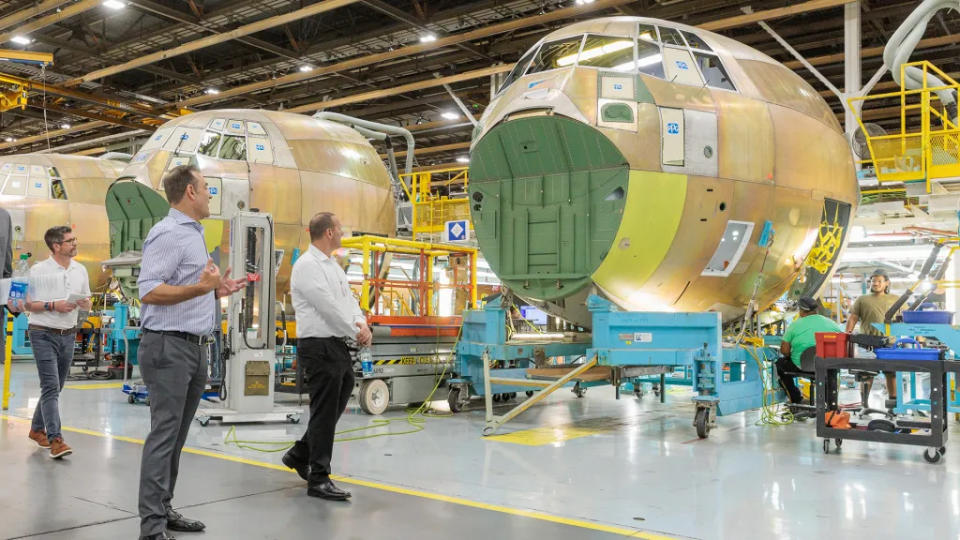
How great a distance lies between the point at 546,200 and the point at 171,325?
5.63 metres

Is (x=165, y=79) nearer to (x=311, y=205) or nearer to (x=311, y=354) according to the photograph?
(x=311, y=205)

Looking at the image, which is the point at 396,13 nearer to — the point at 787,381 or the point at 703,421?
the point at 787,381

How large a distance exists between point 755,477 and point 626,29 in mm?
5243

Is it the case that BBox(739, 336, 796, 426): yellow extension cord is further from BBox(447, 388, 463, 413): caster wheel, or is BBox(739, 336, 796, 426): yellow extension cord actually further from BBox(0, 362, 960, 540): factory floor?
BBox(447, 388, 463, 413): caster wheel

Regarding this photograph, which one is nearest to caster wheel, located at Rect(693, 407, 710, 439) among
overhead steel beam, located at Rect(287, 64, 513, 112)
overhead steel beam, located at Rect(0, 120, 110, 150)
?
overhead steel beam, located at Rect(287, 64, 513, 112)

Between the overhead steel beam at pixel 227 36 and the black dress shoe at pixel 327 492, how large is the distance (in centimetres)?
1412

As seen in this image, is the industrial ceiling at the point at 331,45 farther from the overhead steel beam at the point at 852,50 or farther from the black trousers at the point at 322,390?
the black trousers at the point at 322,390

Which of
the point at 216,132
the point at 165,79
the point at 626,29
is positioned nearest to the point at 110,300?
the point at 165,79

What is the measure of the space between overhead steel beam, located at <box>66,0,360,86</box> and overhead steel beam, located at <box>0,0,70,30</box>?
3180 millimetres

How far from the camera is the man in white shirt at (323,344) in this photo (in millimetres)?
5668

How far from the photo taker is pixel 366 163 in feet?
50.7

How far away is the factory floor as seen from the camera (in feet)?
16.2

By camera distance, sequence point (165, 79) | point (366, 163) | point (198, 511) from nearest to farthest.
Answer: point (198, 511)
point (366, 163)
point (165, 79)

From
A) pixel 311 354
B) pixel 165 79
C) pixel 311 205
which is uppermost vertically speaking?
pixel 165 79
